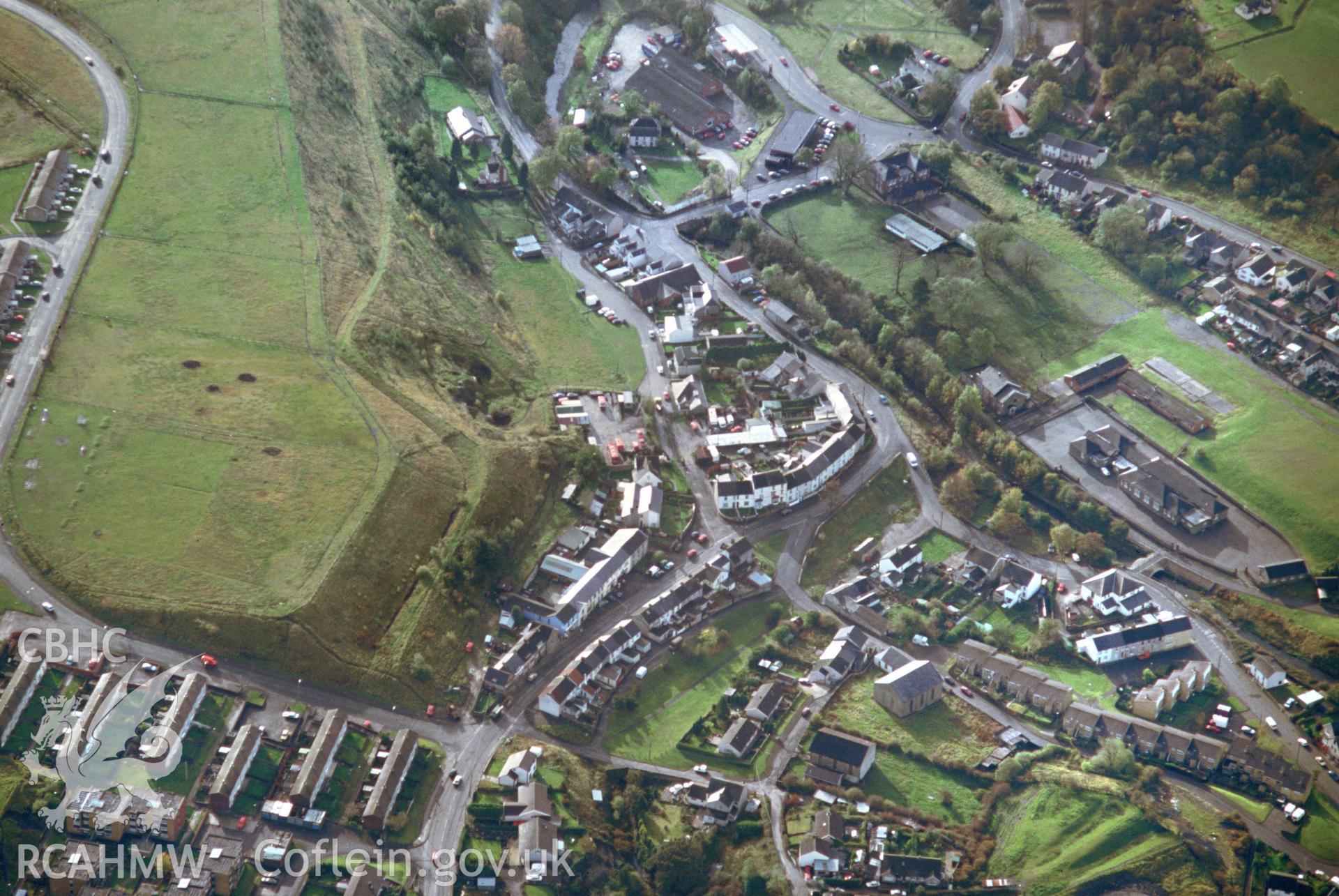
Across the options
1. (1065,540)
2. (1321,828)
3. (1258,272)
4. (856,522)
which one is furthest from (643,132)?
(1321,828)

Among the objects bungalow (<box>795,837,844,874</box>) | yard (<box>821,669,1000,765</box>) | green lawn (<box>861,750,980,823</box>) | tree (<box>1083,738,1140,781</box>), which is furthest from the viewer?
yard (<box>821,669,1000,765</box>)

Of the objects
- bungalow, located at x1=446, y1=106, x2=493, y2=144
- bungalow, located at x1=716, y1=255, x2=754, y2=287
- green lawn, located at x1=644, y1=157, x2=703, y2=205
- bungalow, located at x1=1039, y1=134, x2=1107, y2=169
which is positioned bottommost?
bungalow, located at x1=716, y1=255, x2=754, y2=287

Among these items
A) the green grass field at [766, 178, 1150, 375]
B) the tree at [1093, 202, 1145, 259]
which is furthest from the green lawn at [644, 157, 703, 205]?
the tree at [1093, 202, 1145, 259]

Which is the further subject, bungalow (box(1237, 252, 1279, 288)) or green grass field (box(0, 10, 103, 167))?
bungalow (box(1237, 252, 1279, 288))

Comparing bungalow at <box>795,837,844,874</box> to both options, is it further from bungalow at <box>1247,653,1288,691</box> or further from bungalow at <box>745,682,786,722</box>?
bungalow at <box>1247,653,1288,691</box>

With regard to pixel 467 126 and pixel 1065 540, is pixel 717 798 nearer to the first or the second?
pixel 1065 540

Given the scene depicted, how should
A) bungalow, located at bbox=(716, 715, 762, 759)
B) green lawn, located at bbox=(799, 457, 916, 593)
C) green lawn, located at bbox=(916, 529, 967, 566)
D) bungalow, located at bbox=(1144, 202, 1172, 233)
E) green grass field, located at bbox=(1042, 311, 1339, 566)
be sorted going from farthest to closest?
bungalow, located at bbox=(1144, 202, 1172, 233)
green grass field, located at bbox=(1042, 311, 1339, 566)
green lawn, located at bbox=(916, 529, 967, 566)
green lawn, located at bbox=(799, 457, 916, 593)
bungalow, located at bbox=(716, 715, 762, 759)
